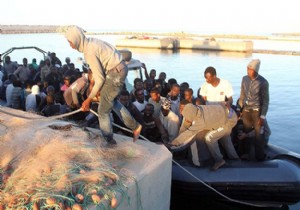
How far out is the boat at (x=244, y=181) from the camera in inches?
216

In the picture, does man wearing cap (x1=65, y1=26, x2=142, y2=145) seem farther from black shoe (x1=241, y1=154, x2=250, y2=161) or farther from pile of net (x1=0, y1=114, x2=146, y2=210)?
black shoe (x1=241, y1=154, x2=250, y2=161)

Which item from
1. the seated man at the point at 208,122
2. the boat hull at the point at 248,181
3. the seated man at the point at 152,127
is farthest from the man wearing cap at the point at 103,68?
the boat hull at the point at 248,181

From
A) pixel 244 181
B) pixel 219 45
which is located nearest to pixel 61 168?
pixel 244 181

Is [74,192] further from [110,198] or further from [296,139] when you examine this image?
[296,139]

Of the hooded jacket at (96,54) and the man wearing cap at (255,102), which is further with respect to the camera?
the man wearing cap at (255,102)

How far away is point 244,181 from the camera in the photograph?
18.0 feet

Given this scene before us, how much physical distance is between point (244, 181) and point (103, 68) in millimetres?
3153

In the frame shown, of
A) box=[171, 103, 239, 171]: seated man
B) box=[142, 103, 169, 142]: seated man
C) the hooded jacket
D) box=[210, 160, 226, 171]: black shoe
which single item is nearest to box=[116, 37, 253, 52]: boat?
box=[142, 103, 169, 142]: seated man

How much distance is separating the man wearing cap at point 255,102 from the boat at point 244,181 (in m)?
0.43

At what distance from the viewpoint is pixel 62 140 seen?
4477 mm

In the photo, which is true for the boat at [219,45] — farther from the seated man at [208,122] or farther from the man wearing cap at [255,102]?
the seated man at [208,122]

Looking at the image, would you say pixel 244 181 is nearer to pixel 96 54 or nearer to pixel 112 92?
pixel 112 92

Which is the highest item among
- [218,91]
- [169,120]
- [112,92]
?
[112,92]

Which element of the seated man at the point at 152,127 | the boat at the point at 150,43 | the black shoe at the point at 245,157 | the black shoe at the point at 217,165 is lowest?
the boat at the point at 150,43
